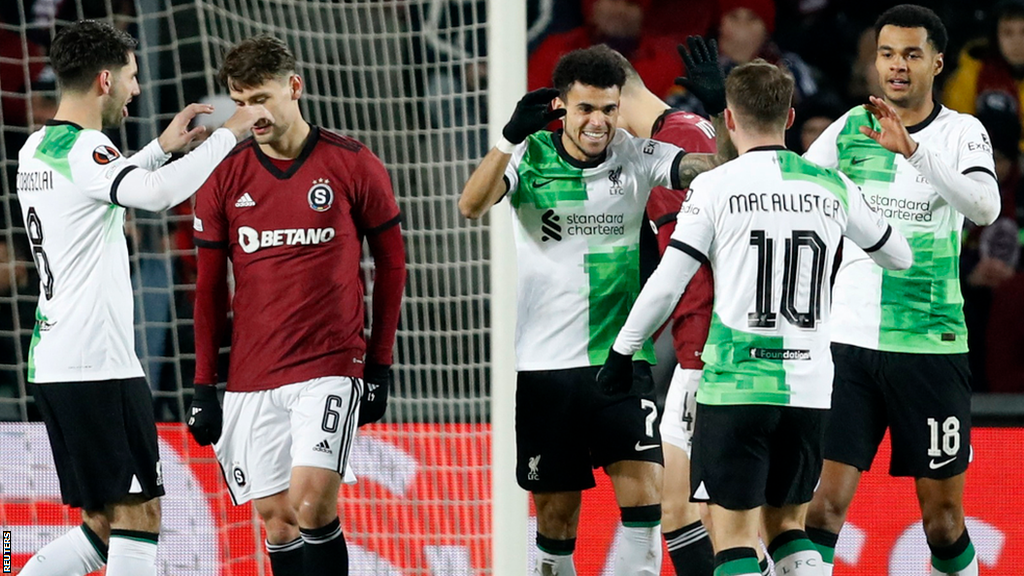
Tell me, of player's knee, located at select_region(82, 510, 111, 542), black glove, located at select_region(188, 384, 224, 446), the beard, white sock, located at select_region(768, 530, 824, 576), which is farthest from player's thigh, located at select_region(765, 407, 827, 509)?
the beard

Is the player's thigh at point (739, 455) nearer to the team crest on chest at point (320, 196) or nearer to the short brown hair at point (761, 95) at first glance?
the short brown hair at point (761, 95)

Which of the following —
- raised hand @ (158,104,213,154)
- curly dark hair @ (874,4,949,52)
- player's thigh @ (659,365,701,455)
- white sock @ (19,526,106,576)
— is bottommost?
white sock @ (19,526,106,576)

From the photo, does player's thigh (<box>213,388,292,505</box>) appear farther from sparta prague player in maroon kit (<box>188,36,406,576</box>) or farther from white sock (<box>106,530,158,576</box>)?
white sock (<box>106,530,158,576</box>)

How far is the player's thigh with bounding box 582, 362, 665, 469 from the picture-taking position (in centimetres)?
507

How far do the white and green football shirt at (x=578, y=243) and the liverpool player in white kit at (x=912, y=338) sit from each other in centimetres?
84

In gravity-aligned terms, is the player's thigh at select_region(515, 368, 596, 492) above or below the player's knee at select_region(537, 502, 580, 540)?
above

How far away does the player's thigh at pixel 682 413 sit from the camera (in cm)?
552

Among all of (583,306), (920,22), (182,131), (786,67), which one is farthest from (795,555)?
(786,67)

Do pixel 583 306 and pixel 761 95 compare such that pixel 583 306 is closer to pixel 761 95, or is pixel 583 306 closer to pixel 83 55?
pixel 761 95

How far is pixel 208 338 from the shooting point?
521cm

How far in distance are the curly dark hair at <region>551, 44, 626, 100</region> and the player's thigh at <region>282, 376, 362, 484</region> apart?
4.17 feet

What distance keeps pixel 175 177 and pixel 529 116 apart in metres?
1.21

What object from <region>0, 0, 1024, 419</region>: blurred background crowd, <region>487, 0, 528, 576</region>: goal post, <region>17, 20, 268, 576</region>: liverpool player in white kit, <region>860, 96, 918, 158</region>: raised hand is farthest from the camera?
<region>0, 0, 1024, 419</region>: blurred background crowd

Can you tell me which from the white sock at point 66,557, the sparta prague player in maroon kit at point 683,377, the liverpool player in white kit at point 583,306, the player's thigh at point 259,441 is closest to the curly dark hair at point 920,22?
the sparta prague player in maroon kit at point 683,377
